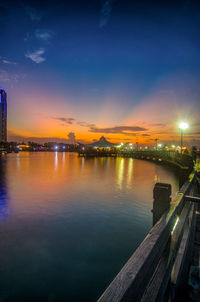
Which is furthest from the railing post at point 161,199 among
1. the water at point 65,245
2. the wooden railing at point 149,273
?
the water at point 65,245

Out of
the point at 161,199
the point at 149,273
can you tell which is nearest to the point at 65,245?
the point at 161,199

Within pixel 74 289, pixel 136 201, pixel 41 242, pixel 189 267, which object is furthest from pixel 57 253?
pixel 136 201

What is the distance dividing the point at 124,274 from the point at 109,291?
0.75 feet

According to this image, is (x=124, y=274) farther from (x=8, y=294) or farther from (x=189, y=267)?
(x=8, y=294)

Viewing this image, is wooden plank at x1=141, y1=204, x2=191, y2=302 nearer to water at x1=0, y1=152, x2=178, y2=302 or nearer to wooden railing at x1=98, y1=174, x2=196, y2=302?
wooden railing at x1=98, y1=174, x2=196, y2=302

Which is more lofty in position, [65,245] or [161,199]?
[161,199]

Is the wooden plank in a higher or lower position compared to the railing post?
lower

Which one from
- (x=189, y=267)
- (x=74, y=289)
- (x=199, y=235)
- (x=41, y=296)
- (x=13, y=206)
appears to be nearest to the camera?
(x=189, y=267)

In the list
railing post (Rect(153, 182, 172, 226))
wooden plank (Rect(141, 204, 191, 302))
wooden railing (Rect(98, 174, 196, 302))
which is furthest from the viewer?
railing post (Rect(153, 182, 172, 226))

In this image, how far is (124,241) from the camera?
23.9 feet

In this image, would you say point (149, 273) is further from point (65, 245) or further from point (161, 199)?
point (65, 245)

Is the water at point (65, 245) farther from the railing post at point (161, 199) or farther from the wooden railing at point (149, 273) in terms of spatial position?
the railing post at point (161, 199)

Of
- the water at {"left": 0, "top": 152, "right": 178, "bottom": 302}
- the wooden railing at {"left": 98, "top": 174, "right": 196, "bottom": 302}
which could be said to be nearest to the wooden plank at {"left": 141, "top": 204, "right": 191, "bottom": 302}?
the wooden railing at {"left": 98, "top": 174, "right": 196, "bottom": 302}

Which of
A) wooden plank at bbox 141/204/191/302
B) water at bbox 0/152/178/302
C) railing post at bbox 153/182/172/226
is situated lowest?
water at bbox 0/152/178/302
